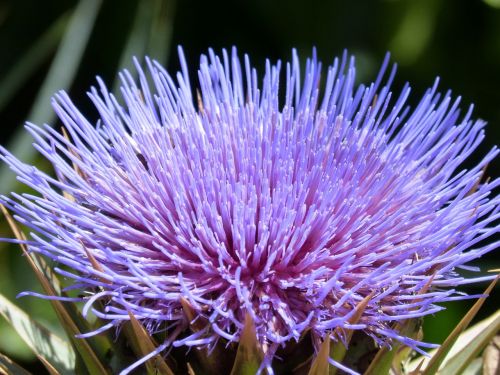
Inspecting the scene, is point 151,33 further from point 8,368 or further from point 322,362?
point 322,362

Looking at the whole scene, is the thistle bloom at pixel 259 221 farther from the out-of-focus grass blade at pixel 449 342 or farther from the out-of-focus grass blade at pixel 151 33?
the out-of-focus grass blade at pixel 151 33

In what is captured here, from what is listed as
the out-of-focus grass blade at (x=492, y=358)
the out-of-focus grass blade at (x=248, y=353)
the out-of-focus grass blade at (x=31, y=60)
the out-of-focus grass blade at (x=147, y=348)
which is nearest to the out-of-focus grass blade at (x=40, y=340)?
the out-of-focus grass blade at (x=147, y=348)

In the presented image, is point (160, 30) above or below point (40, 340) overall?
above

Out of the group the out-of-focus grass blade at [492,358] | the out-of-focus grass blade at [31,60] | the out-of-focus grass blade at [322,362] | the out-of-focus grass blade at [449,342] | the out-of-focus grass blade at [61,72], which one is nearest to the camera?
the out-of-focus grass blade at [322,362]

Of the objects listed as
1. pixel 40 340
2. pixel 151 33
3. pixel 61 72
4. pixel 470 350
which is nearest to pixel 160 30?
pixel 151 33

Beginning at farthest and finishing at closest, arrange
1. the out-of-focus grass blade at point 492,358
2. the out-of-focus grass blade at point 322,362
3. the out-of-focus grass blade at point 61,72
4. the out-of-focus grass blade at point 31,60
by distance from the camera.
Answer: the out-of-focus grass blade at point 31,60 → the out-of-focus grass blade at point 61,72 → the out-of-focus grass blade at point 492,358 → the out-of-focus grass blade at point 322,362

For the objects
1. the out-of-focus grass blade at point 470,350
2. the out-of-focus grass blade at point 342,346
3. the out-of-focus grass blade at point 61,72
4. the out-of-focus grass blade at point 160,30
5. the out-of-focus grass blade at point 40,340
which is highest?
the out-of-focus grass blade at point 160,30

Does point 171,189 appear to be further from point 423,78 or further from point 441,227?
point 423,78
